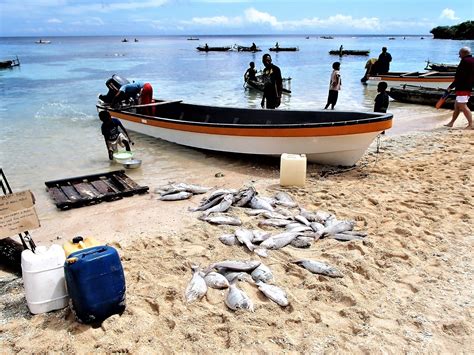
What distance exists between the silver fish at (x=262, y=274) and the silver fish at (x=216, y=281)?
360 mm

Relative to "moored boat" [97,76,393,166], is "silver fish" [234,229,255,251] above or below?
below

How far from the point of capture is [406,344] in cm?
363

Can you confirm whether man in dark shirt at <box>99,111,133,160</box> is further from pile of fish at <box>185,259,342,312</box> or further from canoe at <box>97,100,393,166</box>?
pile of fish at <box>185,259,342,312</box>

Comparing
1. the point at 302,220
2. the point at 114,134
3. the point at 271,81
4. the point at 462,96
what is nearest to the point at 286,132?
the point at 271,81

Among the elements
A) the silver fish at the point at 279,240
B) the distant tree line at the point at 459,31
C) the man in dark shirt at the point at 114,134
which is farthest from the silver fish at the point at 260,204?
the distant tree line at the point at 459,31

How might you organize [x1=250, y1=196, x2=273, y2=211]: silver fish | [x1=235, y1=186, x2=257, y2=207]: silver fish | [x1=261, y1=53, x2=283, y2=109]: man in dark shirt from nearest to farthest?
1. [x1=250, y1=196, x2=273, y2=211]: silver fish
2. [x1=235, y1=186, x2=257, y2=207]: silver fish
3. [x1=261, y1=53, x2=283, y2=109]: man in dark shirt

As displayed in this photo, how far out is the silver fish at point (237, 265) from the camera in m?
4.83

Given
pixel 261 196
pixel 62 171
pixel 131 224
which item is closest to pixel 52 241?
pixel 131 224

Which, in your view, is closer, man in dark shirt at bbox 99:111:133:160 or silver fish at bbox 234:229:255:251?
silver fish at bbox 234:229:255:251

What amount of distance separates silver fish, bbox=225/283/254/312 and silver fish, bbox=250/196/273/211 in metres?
2.50

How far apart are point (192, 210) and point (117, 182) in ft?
8.35

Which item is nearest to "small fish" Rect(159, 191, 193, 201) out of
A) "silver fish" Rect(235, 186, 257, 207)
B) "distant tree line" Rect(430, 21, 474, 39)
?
"silver fish" Rect(235, 186, 257, 207)

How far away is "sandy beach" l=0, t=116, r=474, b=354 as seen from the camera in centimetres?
372

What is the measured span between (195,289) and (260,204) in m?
2.61
